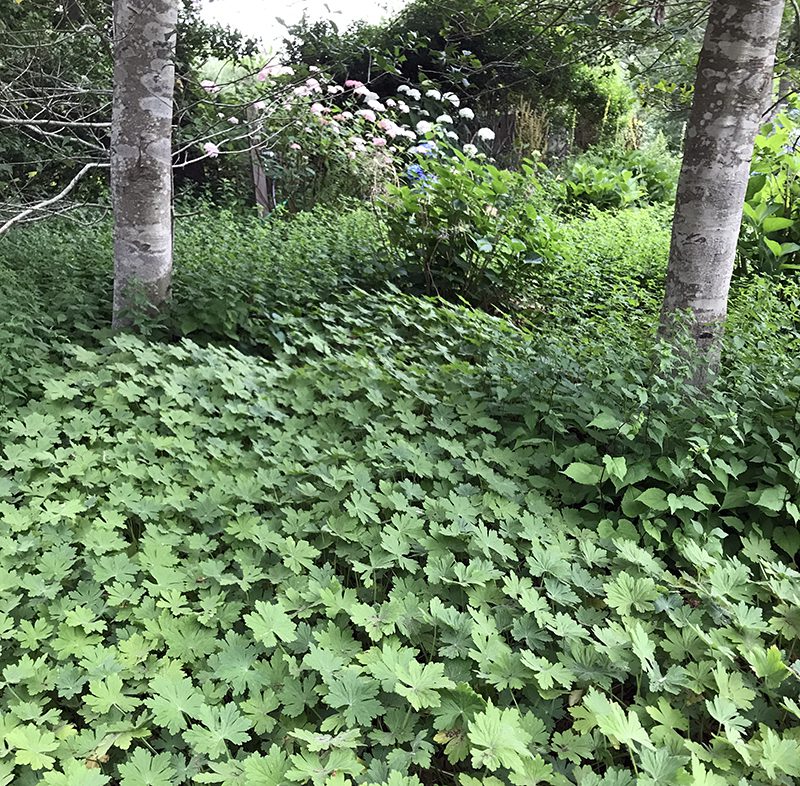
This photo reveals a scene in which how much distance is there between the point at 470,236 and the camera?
4.70 meters

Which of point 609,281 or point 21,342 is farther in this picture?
point 609,281

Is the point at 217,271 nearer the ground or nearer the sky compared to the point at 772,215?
nearer the ground

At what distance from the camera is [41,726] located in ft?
5.07

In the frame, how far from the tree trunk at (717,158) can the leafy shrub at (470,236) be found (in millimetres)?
1711

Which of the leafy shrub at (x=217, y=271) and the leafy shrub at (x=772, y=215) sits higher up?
the leafy shrub at (x=772, y=215)

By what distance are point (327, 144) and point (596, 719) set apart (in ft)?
23.8

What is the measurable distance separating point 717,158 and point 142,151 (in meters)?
3.10

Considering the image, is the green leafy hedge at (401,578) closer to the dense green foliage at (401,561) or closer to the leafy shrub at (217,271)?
the dense green foliage at (401,561)

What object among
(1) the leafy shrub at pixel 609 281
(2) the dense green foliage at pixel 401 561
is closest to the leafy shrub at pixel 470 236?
(1) the leafy shrub at pixel 609 281

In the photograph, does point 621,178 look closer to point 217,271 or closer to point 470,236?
point 470,236

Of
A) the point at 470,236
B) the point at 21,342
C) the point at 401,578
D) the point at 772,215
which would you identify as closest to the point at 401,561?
the point at 401,578

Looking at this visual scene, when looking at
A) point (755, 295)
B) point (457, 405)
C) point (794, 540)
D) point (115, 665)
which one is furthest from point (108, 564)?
point (755, 295)

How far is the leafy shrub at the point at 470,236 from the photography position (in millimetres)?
4684

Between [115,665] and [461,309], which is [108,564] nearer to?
[115,665]
